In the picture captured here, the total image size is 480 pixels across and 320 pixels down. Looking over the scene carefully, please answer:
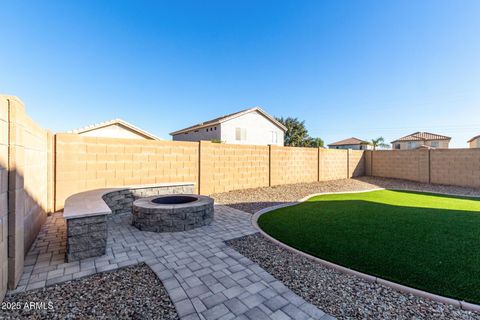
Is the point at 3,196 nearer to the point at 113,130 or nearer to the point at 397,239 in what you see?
the point at 397,239

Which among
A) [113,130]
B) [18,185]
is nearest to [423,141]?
[113,130]

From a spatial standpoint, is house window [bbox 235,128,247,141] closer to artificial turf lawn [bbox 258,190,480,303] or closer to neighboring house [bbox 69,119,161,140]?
neighboring house [bbox 69,119,161,140]

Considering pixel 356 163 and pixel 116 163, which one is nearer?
pixel 116 163

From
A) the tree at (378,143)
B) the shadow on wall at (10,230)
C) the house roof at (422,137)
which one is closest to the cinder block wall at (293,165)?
the shadow on wall at (10,230)

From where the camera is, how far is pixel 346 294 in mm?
2693

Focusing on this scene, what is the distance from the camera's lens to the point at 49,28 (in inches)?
320

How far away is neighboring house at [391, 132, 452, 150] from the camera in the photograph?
30.1 m

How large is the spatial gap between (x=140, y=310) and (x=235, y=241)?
7.94 ft

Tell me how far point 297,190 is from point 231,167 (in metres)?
3.93

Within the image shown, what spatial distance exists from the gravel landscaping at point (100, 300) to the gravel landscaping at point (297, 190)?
15.2 ft

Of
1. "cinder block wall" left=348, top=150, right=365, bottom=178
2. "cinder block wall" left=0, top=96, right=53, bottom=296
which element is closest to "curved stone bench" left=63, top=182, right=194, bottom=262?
"cinder block wall" left=0, top=96, right=53, bottom=296

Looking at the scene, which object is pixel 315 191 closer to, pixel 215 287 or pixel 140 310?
pixel 215 287

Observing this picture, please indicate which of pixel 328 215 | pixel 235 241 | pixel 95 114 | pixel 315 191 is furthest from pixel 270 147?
pixel 95 114

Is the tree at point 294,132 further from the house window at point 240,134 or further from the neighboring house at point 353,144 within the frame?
the house window at point 240,134
